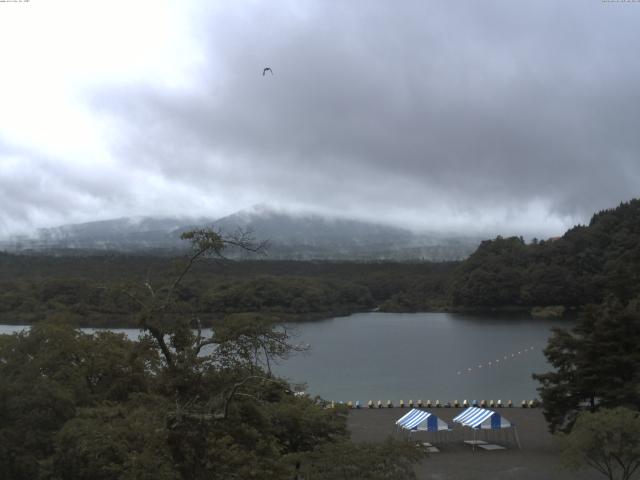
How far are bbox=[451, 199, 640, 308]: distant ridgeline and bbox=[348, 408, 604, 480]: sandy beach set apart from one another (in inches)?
2002

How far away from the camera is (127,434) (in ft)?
26.0

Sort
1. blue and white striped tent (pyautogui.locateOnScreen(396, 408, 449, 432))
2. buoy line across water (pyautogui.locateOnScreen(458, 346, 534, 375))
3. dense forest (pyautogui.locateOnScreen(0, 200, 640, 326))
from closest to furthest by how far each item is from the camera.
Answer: blue and white striped tent (pyautogui.locateOnScreen(396, 408, 449, 432))
buoy line across water (pyautogui.locateOnScreen(458, 346, 534, 375))
dense forest (pyautogui.locateOnScreen(0, 200, 640, 326))

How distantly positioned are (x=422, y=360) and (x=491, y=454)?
23.1 metres

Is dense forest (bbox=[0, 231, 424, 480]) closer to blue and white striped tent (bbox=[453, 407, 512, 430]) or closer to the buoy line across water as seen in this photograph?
blue and white striped tent (bbox=[453, 407, 512, 430])

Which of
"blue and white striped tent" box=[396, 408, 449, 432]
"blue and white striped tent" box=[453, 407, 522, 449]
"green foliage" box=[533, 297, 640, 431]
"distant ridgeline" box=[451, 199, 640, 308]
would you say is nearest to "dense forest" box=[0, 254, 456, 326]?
"distant ridgeline" box=[451, 199, 640, 308]

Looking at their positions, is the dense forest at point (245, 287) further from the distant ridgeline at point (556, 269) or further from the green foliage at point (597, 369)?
the green foliage at point (597, 369)

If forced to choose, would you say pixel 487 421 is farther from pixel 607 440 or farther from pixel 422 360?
pixel 422 360

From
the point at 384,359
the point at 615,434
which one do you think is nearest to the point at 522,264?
the point at 384,359

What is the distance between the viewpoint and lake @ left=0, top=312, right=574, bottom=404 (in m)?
31.9

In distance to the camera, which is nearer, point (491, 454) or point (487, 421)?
point (491, 454)

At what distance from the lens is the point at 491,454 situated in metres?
18.2

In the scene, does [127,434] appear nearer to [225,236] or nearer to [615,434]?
[225,236]

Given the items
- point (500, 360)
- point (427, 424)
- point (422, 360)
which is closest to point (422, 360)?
point (422, 360)

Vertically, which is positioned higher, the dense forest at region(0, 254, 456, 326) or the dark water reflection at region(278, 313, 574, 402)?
the dense forest at region(0, 254, 456, 326)
